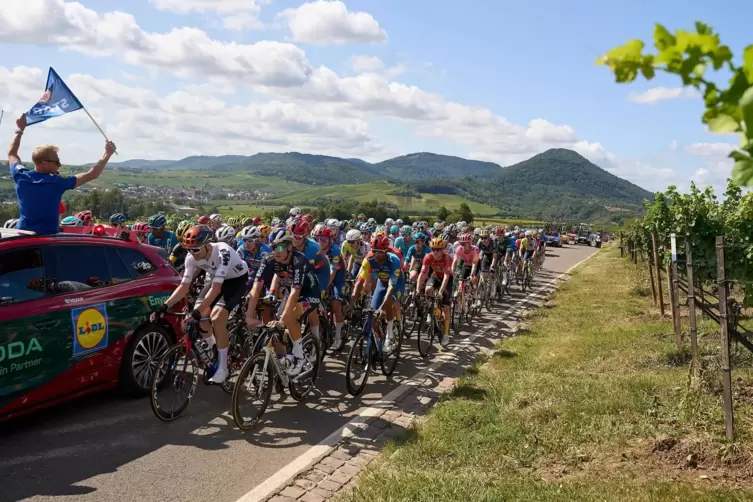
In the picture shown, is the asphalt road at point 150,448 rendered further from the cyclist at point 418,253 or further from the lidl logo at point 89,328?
the cyclist at point 418,253

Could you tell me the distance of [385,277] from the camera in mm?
9359

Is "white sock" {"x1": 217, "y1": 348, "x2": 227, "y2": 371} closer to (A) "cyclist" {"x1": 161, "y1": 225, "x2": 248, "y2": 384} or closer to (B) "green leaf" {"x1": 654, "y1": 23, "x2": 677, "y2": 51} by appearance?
(A) "cyclist" {"x1": 161, "y1": 225, "x2": 248, "y2": 384}

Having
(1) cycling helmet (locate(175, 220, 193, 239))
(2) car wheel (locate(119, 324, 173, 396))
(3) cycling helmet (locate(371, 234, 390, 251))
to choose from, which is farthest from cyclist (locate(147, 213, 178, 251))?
(3) cycling helmet (locate(371, 234, 390, 251))

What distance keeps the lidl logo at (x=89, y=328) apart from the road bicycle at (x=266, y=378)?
167cm

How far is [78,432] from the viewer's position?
612 cm

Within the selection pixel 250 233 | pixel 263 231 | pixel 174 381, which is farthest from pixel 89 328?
pixel 263 231

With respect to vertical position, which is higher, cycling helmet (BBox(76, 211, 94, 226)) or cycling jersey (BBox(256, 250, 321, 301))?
cycling helmet (BBox(76, 211, 94, 226))

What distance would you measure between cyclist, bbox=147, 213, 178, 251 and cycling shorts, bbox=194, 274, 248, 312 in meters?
4.66

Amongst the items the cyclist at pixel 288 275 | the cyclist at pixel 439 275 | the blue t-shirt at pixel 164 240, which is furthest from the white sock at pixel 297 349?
the blue t-shirt at pixel 164 240

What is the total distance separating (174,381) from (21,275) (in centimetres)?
192

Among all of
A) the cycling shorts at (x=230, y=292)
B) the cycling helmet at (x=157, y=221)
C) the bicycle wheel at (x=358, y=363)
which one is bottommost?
the bicycle wheel at (x=358, y=363)

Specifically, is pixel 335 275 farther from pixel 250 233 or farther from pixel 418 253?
pixel 418 253

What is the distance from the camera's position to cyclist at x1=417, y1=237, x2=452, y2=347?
35.0 ft

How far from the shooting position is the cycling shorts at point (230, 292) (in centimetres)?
718
